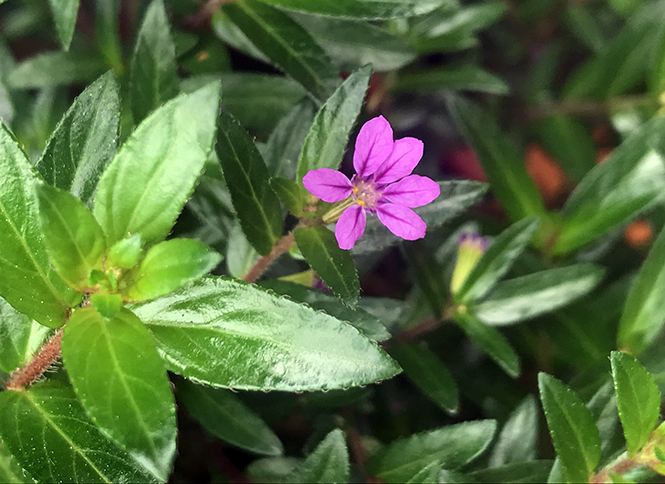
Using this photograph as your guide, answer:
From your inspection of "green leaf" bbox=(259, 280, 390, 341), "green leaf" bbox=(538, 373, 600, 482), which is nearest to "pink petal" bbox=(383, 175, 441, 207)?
"green leaf" bbox=(259, 280, 390, 341)

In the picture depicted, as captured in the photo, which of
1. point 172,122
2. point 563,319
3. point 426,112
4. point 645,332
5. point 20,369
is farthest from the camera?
point 426,112

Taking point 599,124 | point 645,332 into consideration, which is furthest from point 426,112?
point 645,332

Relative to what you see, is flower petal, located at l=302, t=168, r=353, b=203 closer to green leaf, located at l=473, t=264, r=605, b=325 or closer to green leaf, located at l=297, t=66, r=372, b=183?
green leaf, located at l=297, t=66, r=372, b=183

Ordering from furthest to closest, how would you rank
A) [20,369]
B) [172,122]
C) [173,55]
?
[173,55]
[20,369]
[172,122]

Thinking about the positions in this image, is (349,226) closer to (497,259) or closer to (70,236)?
(70,236)

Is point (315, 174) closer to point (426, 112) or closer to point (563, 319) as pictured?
point (563, 319)

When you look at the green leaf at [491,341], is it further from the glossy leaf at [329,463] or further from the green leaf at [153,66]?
the green leaf at [153,66]
